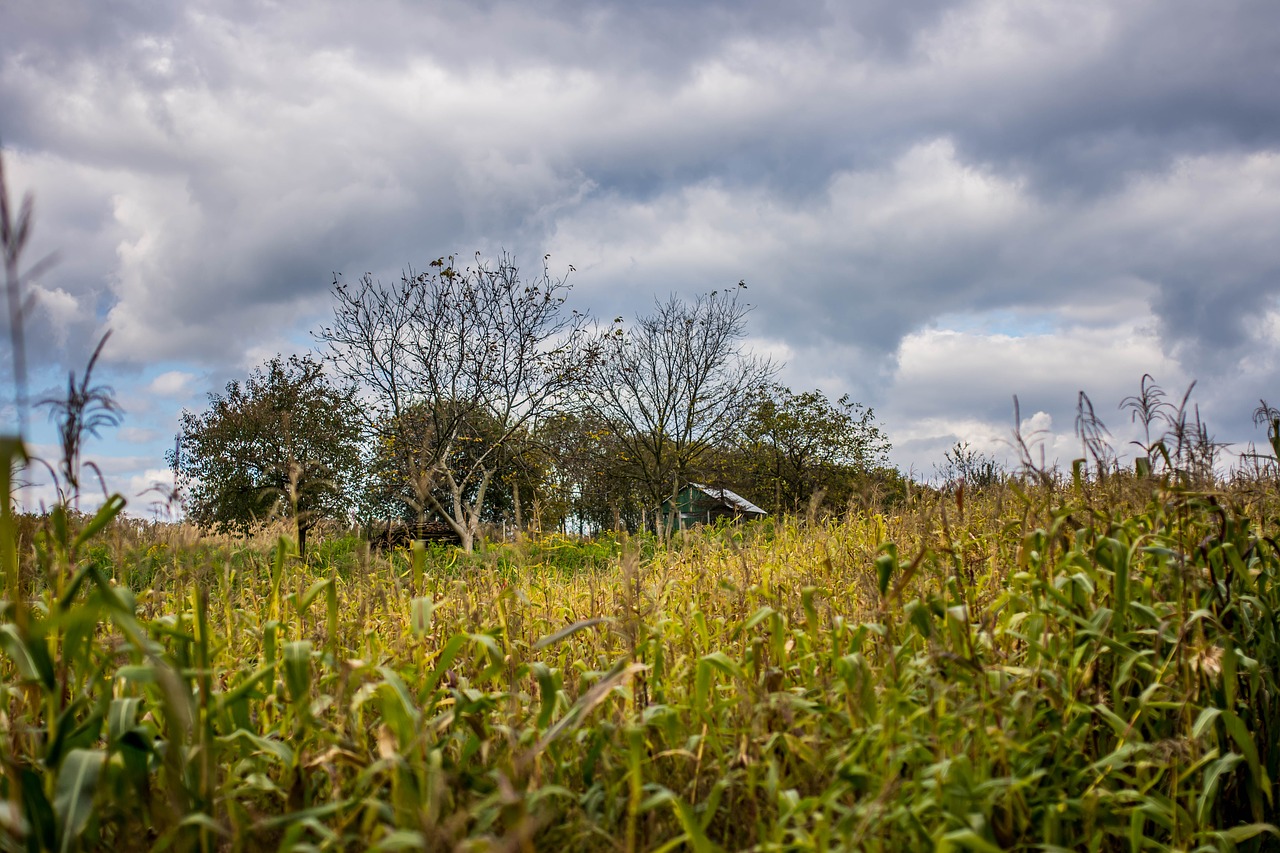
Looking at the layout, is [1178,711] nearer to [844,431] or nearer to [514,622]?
[514,622]

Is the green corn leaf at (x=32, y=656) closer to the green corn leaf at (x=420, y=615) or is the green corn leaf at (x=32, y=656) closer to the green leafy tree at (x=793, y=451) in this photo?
the green corn leaf at (x=420, y=615)

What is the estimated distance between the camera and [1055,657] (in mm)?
2844

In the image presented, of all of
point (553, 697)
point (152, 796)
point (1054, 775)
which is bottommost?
point (1054, 775)

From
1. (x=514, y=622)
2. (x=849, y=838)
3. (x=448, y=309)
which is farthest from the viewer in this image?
(x=448, y=309)

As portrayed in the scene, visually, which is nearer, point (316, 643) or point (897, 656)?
point (897, 656)

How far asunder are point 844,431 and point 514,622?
23.9 meters

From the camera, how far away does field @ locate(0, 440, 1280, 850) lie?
74.2 inches

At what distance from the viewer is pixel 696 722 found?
2.71 meters

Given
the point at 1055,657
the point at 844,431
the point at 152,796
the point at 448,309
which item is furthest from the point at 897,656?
the point at 844,431

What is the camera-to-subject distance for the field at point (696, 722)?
1.88 meters

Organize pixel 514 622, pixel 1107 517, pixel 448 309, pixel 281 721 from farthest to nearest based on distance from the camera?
1. pixel 448 309
2. pixel 514 622
3. pixel 1107 517
4. pixel 281 721

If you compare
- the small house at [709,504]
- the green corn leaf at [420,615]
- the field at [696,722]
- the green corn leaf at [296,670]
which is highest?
the small house at [709,504]

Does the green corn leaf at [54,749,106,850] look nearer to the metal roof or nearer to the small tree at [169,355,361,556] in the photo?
the small tree at [169,355,361,556]

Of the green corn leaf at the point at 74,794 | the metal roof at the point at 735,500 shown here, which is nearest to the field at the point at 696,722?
the green corn leaf at the point at 74,794
